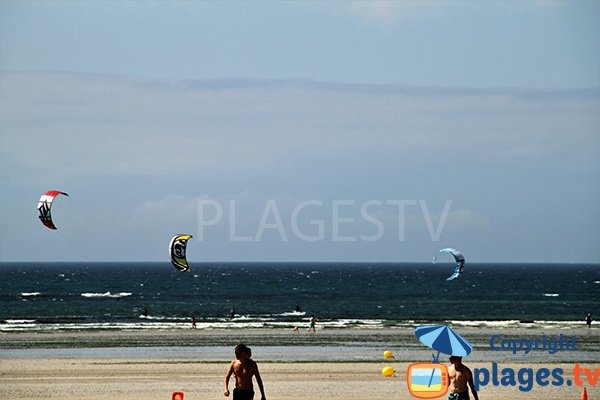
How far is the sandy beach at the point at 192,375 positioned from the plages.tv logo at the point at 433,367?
4057mm

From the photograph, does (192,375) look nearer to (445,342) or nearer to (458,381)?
(445,342)

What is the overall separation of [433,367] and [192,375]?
35.2ft

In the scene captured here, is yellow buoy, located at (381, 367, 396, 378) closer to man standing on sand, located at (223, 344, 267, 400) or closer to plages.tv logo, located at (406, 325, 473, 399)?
plages.tv logo, located at (406, 325, 473, 399)

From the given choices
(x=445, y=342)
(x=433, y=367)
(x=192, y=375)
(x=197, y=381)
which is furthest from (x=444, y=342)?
(x=192, y=375)

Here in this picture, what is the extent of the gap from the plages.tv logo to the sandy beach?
4.06 m

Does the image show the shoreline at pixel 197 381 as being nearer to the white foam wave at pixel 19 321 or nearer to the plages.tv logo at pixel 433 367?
the plages.tv logo at pixel 433 367

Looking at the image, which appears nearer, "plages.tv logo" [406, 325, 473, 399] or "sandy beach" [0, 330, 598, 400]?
"plages.tv logo" [406, 325, 473, 399]

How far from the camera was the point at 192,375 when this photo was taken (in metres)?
27.2

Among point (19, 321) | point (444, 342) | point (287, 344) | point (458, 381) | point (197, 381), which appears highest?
point (19, 321)

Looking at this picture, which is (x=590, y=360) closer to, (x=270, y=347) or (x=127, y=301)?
(x=270, y=347)

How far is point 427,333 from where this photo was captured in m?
18.0

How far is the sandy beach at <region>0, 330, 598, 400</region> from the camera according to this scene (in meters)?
23.3

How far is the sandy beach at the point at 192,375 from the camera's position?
76.5 feet

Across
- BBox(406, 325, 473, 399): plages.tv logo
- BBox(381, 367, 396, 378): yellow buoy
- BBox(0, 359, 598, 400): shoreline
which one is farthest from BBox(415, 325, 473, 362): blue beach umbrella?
BBox(381, 367, 396, 378): yellow buoy
